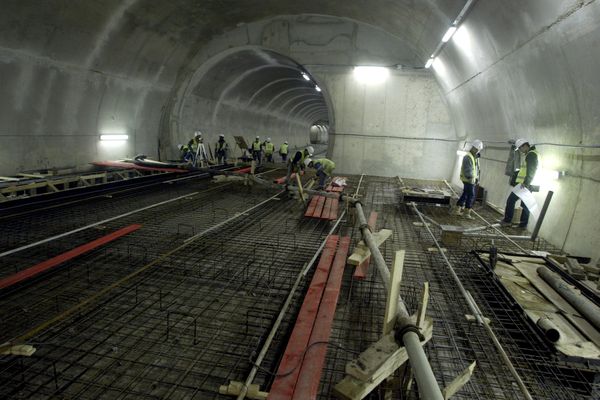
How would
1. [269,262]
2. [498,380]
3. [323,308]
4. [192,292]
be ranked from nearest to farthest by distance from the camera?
[498,380] → [323,308] → [192,292] → [269,262]

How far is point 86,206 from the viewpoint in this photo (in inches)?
347

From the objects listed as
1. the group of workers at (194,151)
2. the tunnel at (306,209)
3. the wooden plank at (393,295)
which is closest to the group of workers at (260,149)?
the tunnel at (306,209)

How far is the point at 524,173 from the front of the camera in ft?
26.8

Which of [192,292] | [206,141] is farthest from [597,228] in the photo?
[206,141]

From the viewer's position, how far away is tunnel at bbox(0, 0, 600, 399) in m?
3.39

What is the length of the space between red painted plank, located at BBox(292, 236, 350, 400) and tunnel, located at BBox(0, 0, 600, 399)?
0.02m

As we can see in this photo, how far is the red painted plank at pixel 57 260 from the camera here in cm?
455

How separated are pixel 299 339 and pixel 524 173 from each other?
268 inches

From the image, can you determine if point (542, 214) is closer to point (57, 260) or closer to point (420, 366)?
point (420, 366)

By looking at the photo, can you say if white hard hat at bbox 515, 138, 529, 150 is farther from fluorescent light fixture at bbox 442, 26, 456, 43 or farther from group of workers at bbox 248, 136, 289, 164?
group of workers at bbox 248, 136, 289, 164

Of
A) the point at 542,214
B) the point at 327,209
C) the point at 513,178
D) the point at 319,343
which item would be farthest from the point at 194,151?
the point at 319,343

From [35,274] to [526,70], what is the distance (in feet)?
29.7

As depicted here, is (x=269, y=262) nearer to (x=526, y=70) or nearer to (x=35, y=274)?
(x=35, y=274)

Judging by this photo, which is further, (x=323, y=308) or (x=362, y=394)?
(x=323, y=308)
